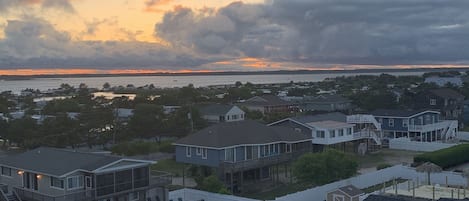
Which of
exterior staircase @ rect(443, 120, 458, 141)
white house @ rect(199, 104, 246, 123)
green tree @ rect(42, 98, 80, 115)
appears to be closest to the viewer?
exterior staircase @ rect(443, 120, 458, 141)

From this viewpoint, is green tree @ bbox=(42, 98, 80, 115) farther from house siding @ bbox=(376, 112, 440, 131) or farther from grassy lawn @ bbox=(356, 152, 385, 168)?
grassy lawn @ bbox=(356, 152, 385, 168)

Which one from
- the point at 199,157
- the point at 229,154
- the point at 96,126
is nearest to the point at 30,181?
the point at 199,157

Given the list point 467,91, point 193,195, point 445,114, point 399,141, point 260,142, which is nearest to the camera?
point 193,195

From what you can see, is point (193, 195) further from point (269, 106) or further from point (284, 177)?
point (269, 106)

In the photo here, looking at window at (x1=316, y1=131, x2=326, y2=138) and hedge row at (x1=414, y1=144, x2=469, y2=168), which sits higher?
window at (x1=316, y1=131, x2=326, y2=138)

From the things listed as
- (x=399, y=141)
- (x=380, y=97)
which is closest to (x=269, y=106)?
(x=380, y=97)

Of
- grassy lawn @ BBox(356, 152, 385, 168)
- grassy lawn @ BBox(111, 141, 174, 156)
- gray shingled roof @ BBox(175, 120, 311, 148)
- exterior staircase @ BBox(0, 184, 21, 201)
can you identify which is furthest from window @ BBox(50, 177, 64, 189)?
grassy lawn @ BBox(356, 152, 385, 168)
